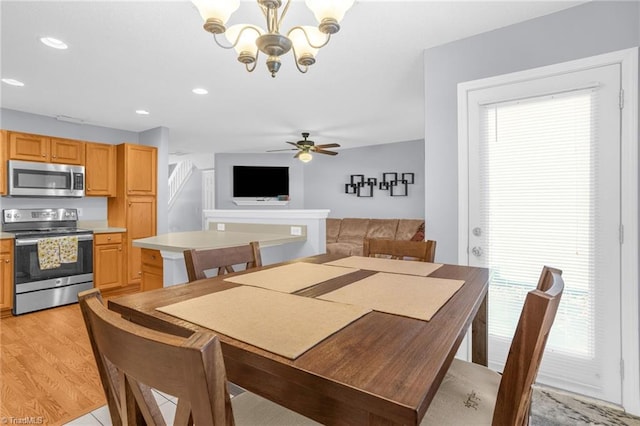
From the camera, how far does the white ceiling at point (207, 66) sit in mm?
1995

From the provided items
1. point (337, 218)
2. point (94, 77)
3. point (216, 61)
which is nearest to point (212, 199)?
point (337, 218)

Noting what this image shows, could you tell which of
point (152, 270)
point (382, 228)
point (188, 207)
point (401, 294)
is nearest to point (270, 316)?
point (401, 294)

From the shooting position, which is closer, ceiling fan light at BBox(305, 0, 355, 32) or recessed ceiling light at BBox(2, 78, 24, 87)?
ceiling fan light at BBox(305, 0, 355, 32)

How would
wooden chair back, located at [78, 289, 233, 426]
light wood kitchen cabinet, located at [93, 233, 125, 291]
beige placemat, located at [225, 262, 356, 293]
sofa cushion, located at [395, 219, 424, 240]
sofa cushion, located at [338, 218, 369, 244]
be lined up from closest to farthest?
wooden chair back, located at [78, 289, 233, 426], beige placemat, located at [225, 262, 356, 293], light wood kitchen cabinet, located at [93, 233, 125, 291], sofa cushion, located at [395, 219, 424, 240], sofa cushion, located at [338, 218, 369, 244]

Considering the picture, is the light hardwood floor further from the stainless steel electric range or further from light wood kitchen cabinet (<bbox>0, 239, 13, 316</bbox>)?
the stainless steel electric range

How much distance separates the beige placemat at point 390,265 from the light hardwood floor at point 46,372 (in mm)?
1700

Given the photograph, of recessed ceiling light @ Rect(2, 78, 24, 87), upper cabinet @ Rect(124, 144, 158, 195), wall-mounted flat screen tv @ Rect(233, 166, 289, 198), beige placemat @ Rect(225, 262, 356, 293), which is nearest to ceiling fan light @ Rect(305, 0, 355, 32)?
beige placemat @ Rect(225, 262, 356, 293)

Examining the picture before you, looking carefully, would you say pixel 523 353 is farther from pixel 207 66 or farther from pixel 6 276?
pixel 6 276

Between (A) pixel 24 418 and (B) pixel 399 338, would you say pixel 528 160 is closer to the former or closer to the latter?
(B) pixel 399 338

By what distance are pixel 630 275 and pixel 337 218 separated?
5469mm

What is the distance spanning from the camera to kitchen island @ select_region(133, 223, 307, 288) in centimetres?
234

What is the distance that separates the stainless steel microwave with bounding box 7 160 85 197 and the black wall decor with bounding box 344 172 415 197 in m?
4.73

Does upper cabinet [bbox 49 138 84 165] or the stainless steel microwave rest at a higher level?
upper cabinet [bbox 49 138 84 165]

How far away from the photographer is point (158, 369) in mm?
478
